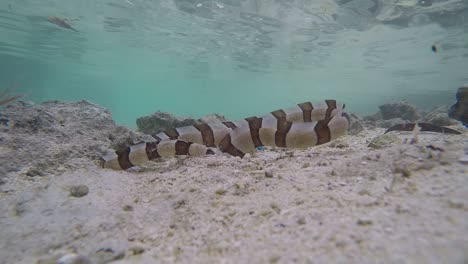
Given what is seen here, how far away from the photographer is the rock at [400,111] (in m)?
9.66

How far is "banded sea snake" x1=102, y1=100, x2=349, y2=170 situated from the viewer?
315 centimetres

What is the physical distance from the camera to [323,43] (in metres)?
20.0

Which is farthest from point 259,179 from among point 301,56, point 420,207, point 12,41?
point 12,41

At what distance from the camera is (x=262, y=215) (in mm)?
1709

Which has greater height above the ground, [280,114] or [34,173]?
[280,114]

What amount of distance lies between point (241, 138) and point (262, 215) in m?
1.79

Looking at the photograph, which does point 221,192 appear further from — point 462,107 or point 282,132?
point 462,107

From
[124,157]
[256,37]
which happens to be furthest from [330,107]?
[256,37]

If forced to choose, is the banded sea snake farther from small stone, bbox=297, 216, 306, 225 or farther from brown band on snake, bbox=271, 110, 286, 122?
small stone, bbox=297, 216, 306, 225

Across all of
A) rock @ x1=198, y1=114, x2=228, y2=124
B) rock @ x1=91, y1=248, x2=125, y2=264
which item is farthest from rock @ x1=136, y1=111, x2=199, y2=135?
rock @ x1=91, y1=248, x2=125, y2=264

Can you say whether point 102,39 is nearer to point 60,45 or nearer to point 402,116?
point 60,45

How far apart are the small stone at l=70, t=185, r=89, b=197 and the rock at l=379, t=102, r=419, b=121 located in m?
10.3

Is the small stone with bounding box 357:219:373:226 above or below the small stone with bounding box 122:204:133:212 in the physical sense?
above

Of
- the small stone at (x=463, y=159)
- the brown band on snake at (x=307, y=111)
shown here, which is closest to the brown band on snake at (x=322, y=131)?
the brown band on snake at (x=307, y=111)
